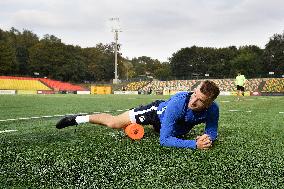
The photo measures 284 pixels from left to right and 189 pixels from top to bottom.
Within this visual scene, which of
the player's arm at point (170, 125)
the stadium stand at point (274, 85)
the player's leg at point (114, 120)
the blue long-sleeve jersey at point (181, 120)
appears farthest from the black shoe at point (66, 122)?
the stadium stand at point (274, 85)

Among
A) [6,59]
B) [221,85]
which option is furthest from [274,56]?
[6,59]

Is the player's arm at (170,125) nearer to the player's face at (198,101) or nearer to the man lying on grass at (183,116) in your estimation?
the man lying on grass at (183,116)

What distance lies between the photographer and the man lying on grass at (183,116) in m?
4.45

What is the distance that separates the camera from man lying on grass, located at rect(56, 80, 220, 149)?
14.6ft

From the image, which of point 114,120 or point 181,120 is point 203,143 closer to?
point 181,120

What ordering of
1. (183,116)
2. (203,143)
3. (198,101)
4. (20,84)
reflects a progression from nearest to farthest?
(203,143)
(198,101)
(183,116)
(20,84)

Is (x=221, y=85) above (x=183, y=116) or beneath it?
beneath

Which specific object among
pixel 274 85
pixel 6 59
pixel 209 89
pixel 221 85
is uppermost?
pixel 6 59

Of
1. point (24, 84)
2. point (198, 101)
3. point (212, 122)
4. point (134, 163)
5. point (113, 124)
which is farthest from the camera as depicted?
point (24, 84)

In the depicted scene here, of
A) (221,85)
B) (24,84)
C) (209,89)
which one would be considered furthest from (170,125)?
(221,85)

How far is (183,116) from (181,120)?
0.24 feet

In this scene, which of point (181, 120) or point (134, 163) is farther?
point (181, 120)

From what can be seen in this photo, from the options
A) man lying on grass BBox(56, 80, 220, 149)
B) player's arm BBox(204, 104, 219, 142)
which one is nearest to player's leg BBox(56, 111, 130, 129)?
man lying on grass BBox(56, 80, 220, 149)

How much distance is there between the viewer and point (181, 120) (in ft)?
16.0
